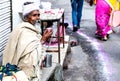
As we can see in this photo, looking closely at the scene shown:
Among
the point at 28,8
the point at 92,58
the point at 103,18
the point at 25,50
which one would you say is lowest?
the point at 92,58

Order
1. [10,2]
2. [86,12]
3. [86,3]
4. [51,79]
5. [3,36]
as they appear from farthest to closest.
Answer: [86,3], [86,12], [10,2], [3,36], [51,79]

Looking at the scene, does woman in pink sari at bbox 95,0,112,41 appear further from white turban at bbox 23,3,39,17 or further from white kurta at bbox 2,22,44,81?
white kurta at bbox 2,22,44,81

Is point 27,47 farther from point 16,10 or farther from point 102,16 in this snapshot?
point 102,16

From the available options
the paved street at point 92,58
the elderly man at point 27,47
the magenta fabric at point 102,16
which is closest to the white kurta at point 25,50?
the elderly man at point 27,47

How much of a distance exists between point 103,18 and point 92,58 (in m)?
2.07

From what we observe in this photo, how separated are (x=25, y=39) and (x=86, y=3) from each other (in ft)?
45.8

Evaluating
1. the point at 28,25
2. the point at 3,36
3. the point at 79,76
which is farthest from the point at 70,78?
the point at 28,25

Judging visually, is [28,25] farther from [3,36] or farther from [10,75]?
[3,36]

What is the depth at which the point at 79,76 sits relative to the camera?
7320 millimetres

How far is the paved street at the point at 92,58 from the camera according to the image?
7.38 m

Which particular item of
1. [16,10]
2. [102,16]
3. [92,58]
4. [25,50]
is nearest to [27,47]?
[25,50]

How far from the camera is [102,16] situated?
10.3 metres

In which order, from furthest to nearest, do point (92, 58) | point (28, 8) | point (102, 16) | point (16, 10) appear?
point (102, 16)
point (92, 58)
point (16, 10)
point (28, 8)

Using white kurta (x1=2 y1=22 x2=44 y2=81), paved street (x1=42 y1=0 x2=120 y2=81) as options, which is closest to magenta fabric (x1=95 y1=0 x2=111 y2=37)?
paved street (x1=42 y1=0 x2=120 y2=81)
